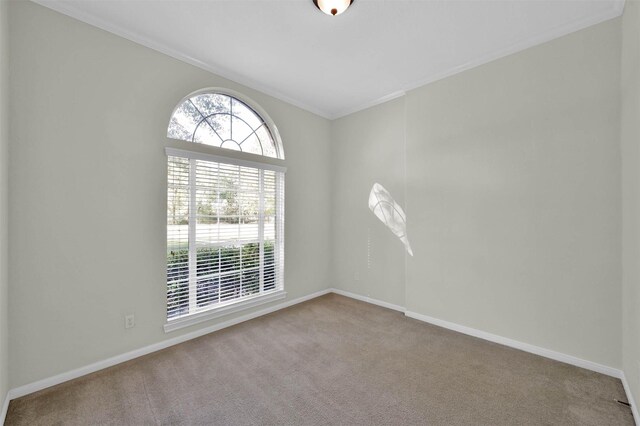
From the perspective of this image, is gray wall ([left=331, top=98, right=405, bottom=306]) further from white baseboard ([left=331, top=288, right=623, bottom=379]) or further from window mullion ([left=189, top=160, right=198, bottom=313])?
window mullion ([left=189, top=160, right=198, bottom=313])

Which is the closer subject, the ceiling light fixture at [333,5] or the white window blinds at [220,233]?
the ceiling light fixture at [333,5]

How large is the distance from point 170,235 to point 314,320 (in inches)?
73.0

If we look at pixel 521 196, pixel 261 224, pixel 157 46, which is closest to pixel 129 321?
pixel 261 224

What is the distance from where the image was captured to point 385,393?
193cm

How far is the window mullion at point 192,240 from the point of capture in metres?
2.76

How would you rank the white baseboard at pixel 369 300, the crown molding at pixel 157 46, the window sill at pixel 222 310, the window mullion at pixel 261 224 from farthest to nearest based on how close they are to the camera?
the white baseboard at pixel 369 300 → the window mullion at pixel 261 224 → the window sill at pixel 222 310 → the crown molding at pixel 157 46

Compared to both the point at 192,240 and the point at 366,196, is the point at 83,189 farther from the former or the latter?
the point at 366,196

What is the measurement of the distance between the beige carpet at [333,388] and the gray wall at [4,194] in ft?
1.17

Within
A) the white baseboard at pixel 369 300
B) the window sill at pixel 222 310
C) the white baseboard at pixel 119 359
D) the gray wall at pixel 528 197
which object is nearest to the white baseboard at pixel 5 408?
the white baseboard at pixel 119 359

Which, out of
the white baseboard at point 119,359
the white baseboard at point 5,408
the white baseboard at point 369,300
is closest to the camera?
the white baseboard at point 5,408

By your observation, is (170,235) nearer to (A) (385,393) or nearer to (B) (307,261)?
(B) (307,261)

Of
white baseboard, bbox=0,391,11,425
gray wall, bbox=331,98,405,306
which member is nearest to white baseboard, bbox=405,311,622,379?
gray wall, bbox=331,98,405,306

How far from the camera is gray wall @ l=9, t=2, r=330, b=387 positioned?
6.36 feet

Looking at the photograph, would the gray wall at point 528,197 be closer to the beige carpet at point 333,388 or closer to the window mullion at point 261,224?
the beige carpet at point 333,388
